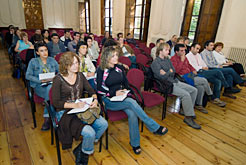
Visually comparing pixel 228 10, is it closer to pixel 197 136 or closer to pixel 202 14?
pixel 202 14

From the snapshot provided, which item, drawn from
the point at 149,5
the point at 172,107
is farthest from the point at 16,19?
the point at 172,107

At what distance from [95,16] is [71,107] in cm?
1134

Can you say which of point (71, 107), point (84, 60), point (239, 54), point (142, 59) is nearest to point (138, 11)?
point (239, 54)

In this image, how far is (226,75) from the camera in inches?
152

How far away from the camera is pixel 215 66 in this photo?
3.93 m

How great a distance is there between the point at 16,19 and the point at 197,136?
13095mm

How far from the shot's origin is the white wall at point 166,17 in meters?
6.81

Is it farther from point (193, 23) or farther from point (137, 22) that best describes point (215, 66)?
point (137, 22)

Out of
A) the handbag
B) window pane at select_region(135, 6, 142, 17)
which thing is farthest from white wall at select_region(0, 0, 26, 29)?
the handbag

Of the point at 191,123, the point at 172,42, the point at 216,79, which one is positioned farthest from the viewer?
the point at 172,42

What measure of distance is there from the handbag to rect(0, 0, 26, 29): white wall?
12.4m

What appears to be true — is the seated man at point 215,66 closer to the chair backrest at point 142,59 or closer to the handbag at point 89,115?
the chair backrest at point 142,59

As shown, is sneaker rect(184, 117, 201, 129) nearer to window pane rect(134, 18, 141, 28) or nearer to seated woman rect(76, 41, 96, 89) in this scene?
seated woman rect(76, 41, 96, 89)

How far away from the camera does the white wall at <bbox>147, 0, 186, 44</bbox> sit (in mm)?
6812
